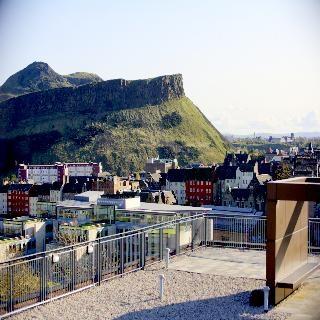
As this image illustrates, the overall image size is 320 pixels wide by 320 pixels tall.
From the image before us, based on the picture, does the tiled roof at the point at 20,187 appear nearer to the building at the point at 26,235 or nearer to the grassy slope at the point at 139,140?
the building at the point at 26,235

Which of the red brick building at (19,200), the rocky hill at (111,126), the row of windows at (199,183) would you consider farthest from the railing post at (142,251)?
the rocky hill at (111,126)

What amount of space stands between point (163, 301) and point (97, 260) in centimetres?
221

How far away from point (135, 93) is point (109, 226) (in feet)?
411

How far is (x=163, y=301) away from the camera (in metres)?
11.5

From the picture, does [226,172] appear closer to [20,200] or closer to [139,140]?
[20,200]

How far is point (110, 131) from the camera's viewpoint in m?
150

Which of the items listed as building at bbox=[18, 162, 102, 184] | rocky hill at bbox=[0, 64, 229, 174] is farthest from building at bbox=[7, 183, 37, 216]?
rocky hill at bbox=[0, 64, 229, 174]

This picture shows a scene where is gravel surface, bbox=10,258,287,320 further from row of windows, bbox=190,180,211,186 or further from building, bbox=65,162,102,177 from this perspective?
building, bbox=65,162,102,177

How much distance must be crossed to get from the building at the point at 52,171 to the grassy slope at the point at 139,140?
37.5 feet

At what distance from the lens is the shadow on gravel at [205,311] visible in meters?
10.6

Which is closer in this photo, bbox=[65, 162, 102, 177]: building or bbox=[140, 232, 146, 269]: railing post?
bbox=[140, 232, 146, 269]: railing post

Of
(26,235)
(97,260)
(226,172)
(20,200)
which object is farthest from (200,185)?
(97,260)

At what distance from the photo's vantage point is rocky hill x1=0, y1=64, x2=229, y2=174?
466 feet

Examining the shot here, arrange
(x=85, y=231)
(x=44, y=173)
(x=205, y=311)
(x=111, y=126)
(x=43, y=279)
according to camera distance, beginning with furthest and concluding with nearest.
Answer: (x=111, y=126)
(x=44, y=173)
(x=85, y=231)
(x=43, y=279)
(x=205, y=311)
